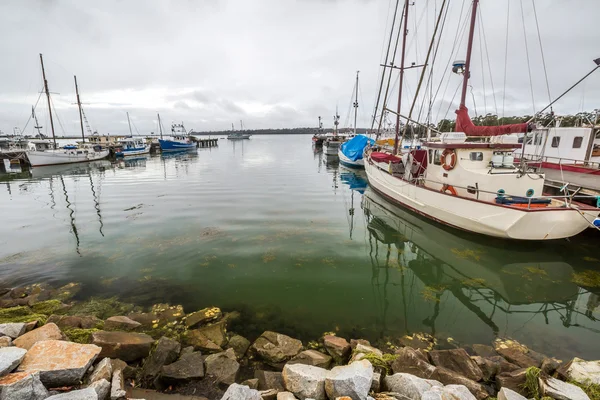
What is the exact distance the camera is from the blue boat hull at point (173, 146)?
60.5m

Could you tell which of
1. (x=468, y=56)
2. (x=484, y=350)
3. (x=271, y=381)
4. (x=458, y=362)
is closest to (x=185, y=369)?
(x=271, y=381)

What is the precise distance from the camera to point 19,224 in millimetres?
12938

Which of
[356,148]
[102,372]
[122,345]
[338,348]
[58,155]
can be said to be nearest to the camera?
[102,372]

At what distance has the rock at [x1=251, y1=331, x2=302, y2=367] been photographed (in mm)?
4949

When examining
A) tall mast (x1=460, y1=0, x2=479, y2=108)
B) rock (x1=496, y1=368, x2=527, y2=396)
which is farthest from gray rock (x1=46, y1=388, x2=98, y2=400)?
tall mast (x1=460, y1=0, x2=479, y2=108)

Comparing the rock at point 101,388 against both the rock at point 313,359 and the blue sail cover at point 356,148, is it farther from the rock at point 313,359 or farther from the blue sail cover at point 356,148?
the blue sail cover at point 356,148

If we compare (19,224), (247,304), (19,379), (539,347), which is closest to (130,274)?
(247,304)

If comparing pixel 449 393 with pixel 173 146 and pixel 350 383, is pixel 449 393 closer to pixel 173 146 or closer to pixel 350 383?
pixel 350 383

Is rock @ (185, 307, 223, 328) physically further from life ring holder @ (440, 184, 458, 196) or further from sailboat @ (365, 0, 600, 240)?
life ring holder @ (440, 184, 458, 196)

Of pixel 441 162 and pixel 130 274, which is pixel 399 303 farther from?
Answer: pixel 441 162

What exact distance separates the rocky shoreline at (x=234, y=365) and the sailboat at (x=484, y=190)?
19.1ft

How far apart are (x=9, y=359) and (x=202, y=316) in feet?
10.6

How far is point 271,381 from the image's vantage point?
416cm

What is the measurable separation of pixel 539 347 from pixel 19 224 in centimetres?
2021
